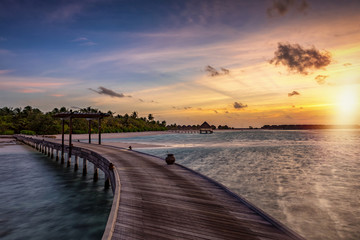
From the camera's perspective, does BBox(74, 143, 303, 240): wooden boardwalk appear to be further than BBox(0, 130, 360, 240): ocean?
No

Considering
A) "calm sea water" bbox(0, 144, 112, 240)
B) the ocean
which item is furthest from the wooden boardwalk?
the ocean

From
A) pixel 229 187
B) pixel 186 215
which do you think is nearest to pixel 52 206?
pixel 186 215

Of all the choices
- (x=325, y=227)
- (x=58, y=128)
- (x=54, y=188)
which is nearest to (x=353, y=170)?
(x=325, y=227)

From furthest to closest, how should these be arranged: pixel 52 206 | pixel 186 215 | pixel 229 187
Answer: pixel 229 187 → pixel 52 206 → pixel 186 215

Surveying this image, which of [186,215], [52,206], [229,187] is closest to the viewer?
[186,215]

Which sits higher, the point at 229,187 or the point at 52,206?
the point at 229,187

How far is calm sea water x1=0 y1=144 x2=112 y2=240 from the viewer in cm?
1150

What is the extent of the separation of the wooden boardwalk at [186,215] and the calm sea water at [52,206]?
333 cm

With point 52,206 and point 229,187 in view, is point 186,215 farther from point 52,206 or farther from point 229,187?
point 229,187

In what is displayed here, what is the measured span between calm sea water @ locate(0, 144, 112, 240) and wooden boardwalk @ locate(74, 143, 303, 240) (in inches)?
131

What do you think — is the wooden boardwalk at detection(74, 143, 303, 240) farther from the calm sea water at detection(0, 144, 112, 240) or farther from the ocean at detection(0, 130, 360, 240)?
the ocean at detection(0, 130, 360, 240)

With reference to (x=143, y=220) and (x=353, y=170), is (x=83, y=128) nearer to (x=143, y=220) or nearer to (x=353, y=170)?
(x=353, y=170)

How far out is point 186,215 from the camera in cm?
785

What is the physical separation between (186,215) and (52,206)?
11.4 meters
